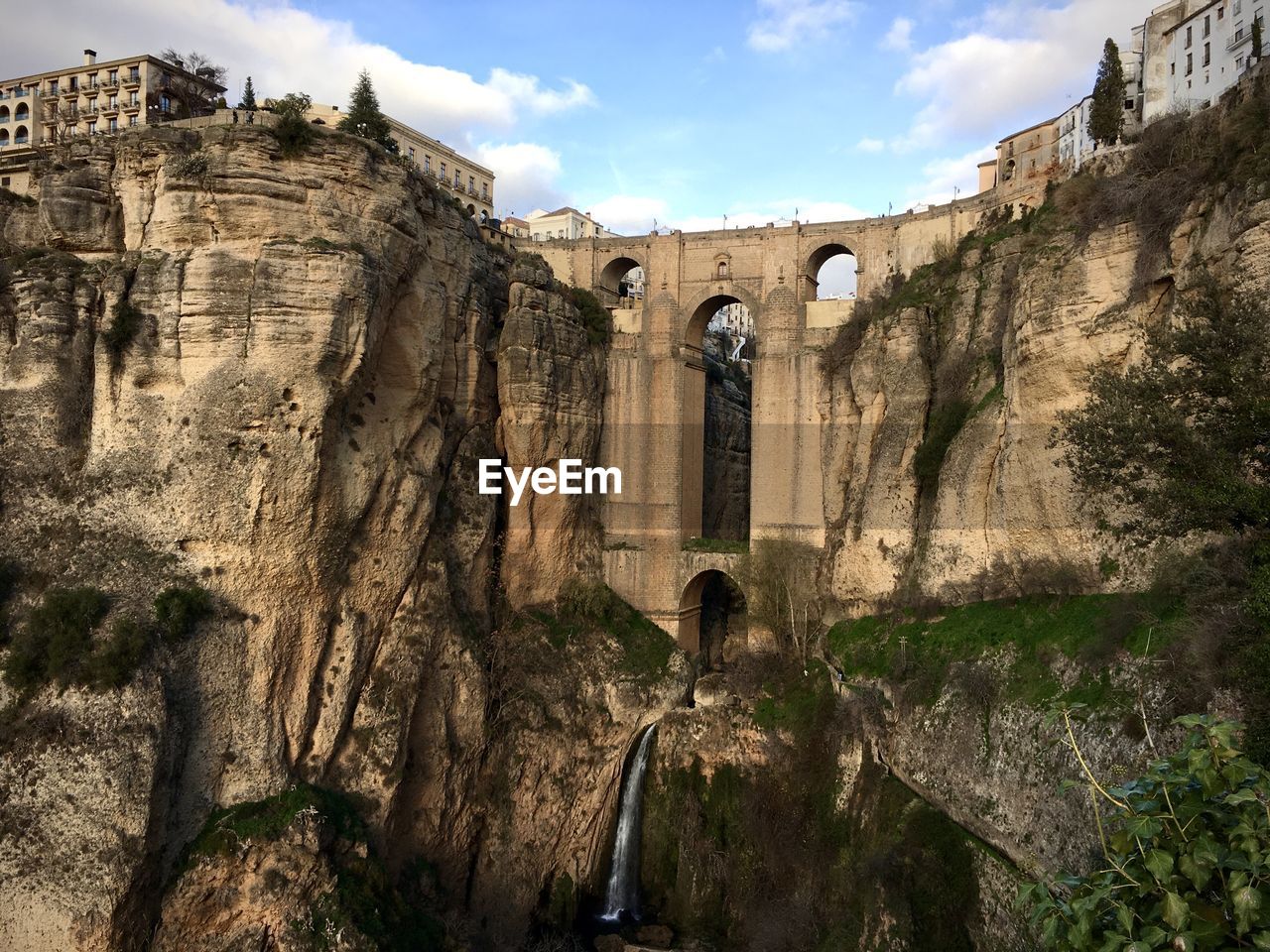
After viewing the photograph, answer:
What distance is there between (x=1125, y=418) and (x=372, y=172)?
15888 mm

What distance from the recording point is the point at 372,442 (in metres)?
21.4

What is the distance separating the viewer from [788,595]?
2612 cm

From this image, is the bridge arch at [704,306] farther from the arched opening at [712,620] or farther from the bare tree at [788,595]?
the arched opening at [712,620]

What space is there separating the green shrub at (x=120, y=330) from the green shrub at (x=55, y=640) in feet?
15.7

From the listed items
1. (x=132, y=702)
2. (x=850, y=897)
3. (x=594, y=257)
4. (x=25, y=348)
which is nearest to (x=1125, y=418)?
(x=850, y=897)

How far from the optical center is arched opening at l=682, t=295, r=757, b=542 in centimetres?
2973

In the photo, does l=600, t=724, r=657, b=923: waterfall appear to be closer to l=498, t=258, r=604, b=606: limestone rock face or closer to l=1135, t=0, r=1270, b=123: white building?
l=498, t=258, r=604, b=606: limestone rock face

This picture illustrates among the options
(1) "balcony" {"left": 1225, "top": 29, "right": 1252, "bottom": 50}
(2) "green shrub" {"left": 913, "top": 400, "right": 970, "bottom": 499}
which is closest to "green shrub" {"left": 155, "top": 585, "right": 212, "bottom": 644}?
(2) "green shrub" {"left": 913, "top": 400, "right": 970, "bottom": 499}

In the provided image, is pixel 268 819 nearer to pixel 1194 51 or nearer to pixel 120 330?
pixel 120 330

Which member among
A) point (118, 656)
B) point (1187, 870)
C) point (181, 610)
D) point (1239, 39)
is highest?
point (1239, 39)

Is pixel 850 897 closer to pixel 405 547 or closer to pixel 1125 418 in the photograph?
pixel 1125 418

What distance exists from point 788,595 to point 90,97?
1238 inches

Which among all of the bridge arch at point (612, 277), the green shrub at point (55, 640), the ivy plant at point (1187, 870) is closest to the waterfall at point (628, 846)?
the green shrub at point (55, 640)

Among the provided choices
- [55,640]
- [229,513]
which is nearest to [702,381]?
[229,513]
